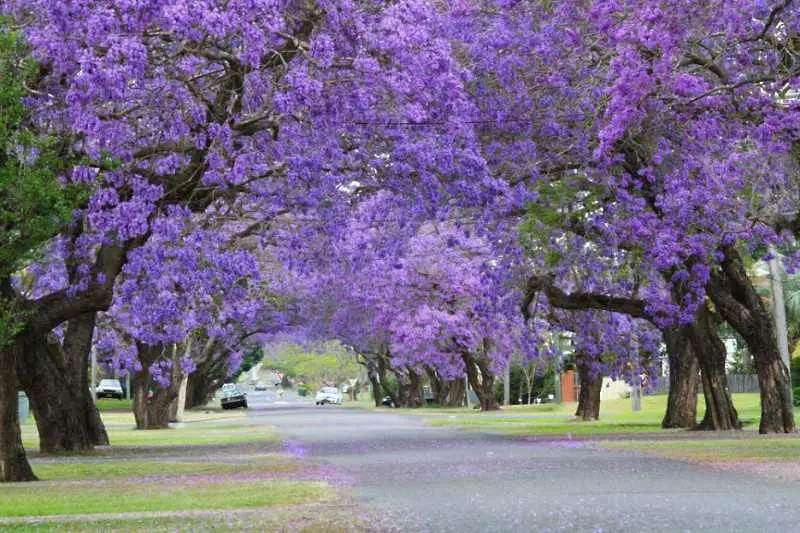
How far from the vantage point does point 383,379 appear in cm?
8288

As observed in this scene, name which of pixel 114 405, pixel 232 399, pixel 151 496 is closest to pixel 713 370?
pixel 151 496

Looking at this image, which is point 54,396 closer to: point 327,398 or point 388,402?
point 388,402

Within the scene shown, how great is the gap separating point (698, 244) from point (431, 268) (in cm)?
2708

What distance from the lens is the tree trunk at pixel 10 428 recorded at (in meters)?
18.7

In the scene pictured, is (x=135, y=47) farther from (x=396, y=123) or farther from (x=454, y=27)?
(x=454, y=27)

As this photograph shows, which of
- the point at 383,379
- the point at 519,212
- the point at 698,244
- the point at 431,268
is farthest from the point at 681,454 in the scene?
the point at 383,379

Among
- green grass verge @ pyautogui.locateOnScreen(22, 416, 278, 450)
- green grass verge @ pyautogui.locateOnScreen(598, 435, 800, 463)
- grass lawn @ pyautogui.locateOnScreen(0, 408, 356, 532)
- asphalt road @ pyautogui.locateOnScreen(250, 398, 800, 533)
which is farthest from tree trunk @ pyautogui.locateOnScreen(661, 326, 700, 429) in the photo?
grass lawn @ pyautogui.locateOnScreen(0, 408, 356, 532)

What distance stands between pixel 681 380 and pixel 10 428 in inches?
795

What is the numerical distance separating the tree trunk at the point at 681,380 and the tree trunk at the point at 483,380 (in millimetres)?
27320

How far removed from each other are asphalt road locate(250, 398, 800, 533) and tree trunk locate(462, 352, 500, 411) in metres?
35.4

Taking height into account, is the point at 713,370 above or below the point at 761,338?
below

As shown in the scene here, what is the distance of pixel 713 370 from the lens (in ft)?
102

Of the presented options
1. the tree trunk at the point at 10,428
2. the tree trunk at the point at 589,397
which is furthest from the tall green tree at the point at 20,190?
the tree trunk at the point at 589,397

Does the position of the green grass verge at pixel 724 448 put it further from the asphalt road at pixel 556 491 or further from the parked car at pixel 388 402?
the parked car at pixel 388 402
